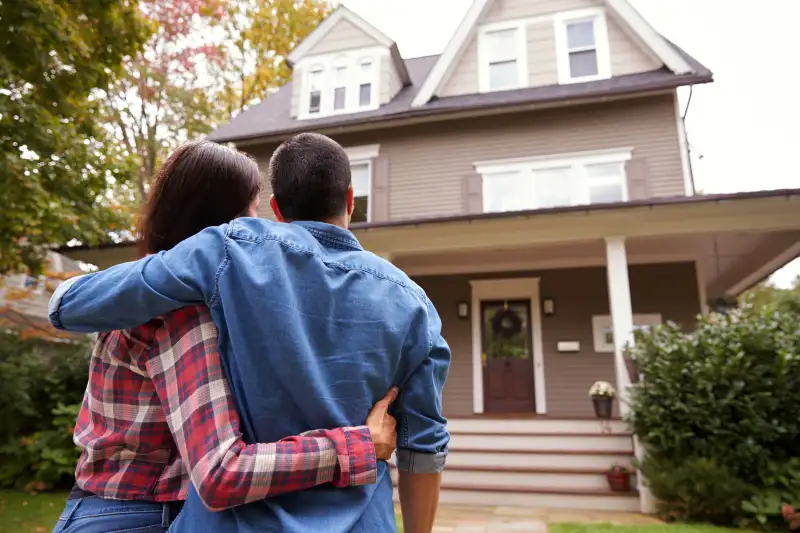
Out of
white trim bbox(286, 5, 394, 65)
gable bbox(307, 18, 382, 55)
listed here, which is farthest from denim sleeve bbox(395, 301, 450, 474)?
gable bbox(307, 18, 382, 55)

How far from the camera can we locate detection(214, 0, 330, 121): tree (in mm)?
16172

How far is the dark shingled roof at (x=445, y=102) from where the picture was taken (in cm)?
890

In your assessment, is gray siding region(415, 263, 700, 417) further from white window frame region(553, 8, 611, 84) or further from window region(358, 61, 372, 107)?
window region(358, 61, 372, 107)

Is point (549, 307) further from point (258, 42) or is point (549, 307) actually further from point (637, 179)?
point (258, 42)

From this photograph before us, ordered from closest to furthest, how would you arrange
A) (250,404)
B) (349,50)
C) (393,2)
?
(250,404), (349,50), (393,2)

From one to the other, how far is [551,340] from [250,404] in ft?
29.3

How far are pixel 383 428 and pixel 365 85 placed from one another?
10.9m

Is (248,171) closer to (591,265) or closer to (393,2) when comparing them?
(591,265)

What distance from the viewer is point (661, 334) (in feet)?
19.9

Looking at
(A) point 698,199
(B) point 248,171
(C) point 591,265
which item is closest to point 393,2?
(C) point 591,265

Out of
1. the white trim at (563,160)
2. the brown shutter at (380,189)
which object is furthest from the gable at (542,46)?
the white trim at (563,160)

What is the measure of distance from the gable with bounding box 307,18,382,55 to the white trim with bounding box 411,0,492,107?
5.40 ft

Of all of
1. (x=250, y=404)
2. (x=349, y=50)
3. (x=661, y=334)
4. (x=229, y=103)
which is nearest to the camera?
(x=250, y=404)

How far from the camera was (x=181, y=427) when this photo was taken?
87cm
